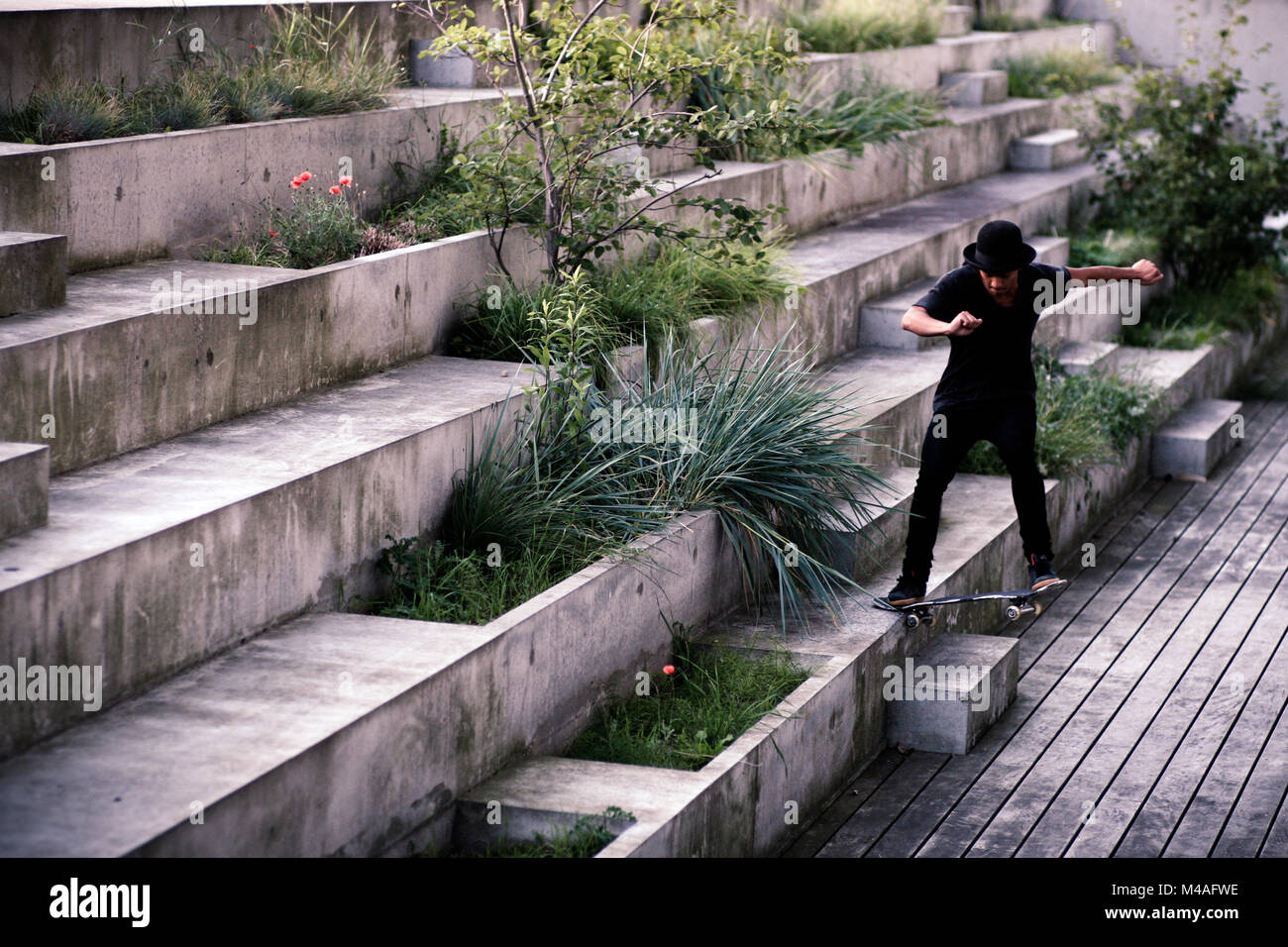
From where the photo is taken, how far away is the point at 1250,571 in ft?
26.2

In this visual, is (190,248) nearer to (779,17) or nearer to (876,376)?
(876,376)

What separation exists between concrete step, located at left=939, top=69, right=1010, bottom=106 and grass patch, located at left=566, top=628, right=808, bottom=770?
8165mm

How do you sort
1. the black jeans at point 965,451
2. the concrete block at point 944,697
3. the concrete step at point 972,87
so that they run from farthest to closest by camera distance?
the concrete step at point 972,87 < the concrete block at point 944,697 < the black jeans at point 965,451

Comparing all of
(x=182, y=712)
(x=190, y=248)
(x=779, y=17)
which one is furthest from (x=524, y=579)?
(x=779, y=17)

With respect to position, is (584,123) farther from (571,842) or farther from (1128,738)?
(571,842)

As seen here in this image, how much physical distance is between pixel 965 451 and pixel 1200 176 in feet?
22.8

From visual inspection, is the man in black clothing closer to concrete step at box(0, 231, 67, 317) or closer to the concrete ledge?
the concrete ledge

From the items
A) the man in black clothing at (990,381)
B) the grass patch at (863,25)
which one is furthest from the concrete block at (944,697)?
the grass patch at (863,25)

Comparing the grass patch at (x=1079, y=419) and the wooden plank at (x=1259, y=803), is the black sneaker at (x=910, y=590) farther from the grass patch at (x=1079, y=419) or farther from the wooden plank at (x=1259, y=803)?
the grass patch at (x=1079, y=419)

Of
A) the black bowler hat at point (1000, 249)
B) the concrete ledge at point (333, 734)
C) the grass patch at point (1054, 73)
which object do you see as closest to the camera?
the concrete ledge at point (333, 734)

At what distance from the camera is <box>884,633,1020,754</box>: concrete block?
588 cm

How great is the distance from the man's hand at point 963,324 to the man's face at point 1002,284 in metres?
0.39

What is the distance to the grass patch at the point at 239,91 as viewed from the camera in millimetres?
5898

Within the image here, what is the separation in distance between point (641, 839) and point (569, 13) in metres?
3.90
